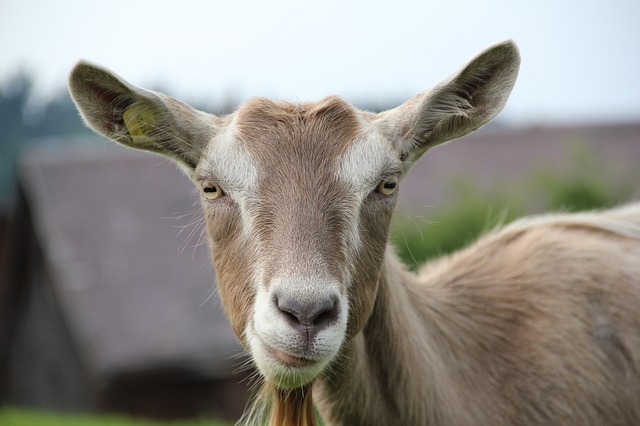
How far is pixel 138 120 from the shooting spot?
4.85 meters

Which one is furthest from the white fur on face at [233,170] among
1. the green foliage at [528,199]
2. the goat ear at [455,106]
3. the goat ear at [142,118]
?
the green foliage at [528,199]

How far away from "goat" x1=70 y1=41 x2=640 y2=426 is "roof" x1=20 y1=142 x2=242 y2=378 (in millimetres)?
14072

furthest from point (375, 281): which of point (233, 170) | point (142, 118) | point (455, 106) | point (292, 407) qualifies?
point (142, 118)

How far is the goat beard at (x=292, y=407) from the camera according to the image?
4.67 meters

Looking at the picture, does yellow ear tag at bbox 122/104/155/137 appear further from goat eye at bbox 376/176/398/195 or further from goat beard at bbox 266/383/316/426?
goat beard at bbox 266/383/316/426

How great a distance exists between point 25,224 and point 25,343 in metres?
3.79

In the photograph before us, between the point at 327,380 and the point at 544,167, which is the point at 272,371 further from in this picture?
the point at 544,167

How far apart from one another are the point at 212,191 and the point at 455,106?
4.54 feet

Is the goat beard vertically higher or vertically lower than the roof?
higher

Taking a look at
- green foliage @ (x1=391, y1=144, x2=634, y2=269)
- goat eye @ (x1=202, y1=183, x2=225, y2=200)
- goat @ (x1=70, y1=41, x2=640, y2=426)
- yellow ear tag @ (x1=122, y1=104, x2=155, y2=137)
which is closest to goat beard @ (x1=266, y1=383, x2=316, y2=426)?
goat @ (x1=70, y1=41, x2=640, y2=426)

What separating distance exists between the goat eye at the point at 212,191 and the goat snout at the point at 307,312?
0.89m

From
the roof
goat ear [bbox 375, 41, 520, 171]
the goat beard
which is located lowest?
the roof

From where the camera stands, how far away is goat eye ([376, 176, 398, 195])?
464 cm

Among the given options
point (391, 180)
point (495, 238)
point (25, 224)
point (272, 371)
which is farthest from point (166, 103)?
point (25, 224)
